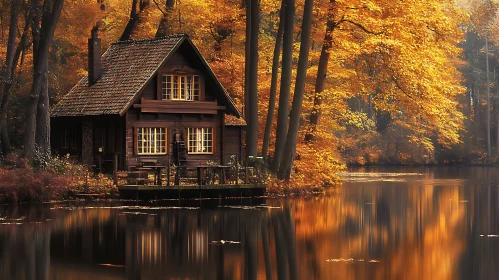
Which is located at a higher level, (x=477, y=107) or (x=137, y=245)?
(x=477, y=107)

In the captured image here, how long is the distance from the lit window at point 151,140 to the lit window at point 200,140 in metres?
1.47

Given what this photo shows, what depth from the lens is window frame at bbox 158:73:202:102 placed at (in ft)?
148

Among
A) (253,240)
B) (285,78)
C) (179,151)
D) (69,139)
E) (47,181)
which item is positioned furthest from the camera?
(69,139)

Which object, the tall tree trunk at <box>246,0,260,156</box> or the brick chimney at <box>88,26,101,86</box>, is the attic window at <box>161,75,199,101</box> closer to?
the tall tree trunk at <box>246,0,260,156</box>

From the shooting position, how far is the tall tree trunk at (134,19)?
53.5 metres

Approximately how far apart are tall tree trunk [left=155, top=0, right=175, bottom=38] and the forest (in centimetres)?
7

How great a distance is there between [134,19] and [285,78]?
13125 mm

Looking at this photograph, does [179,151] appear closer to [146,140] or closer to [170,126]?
[170,126]

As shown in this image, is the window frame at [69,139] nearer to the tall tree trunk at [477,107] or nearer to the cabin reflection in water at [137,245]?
the cabin reflection in water at [137,245]

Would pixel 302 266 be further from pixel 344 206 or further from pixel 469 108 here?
pixel 469 108

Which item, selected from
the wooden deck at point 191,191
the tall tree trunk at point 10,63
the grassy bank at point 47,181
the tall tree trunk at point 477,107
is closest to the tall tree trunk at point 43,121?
the grassy bank at point 47,181

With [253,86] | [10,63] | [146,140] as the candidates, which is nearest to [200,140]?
[146,140]

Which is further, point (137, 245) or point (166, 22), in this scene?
point (166, 22)

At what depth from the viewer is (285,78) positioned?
43.5 m
